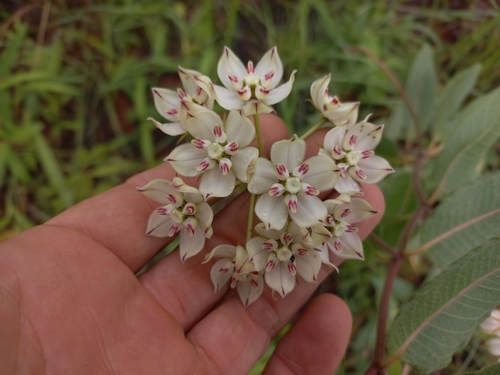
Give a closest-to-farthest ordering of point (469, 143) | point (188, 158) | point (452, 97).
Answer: point (188, 158) < point (469, 143) < point (452, 97)

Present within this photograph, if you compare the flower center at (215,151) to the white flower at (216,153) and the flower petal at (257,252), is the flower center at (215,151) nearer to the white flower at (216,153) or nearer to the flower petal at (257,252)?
the white flower at (216,153)

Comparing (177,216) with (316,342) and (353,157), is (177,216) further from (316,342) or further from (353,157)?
(316,342)

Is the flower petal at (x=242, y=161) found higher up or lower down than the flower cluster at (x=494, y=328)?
higher up

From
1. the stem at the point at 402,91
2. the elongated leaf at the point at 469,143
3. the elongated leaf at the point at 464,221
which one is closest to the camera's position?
the elongated leaf at the point at 464,221

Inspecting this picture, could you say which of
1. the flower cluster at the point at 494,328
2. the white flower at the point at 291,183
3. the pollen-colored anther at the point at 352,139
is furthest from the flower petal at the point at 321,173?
the flower cluster at the point at 494,328

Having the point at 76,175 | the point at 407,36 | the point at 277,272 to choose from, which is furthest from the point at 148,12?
the point at 277,272

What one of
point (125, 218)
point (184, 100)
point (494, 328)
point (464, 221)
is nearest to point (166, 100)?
point (184, 100)
